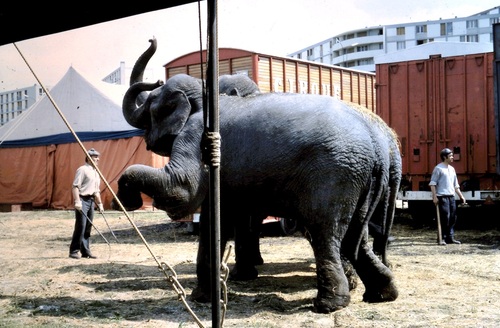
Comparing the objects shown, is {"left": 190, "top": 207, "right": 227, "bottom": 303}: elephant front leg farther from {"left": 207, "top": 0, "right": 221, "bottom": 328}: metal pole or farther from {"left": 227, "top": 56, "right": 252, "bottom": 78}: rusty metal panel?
{"left": 227, "top": 56, "right": 252, "bottom": 78}: rusty metal panel

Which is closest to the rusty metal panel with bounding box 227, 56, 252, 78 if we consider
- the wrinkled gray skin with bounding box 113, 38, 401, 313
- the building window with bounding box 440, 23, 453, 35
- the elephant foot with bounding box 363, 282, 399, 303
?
the wrinkled gray skin with bounding box 113, 38, 401, 313

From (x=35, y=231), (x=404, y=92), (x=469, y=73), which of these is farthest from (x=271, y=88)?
(x=35, y=231)

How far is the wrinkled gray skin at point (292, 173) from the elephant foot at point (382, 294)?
0.4 inches

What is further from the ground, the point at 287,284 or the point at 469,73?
the point at 469,73

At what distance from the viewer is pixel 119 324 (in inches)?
229

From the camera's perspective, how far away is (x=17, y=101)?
24094 mm

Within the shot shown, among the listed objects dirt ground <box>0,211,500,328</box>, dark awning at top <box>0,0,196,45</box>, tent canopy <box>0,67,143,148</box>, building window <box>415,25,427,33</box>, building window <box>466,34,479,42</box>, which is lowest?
dirt ground <box>0,211,500,328</box>

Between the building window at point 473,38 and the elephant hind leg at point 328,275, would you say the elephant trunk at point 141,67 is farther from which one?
the building window at point 473,38

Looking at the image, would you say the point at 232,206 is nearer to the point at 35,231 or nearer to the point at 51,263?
the point at 51,263

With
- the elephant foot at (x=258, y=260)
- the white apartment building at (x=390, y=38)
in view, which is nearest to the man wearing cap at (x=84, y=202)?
the elephant foot at (x=258, y=260)

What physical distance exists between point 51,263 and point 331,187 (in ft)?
19.0

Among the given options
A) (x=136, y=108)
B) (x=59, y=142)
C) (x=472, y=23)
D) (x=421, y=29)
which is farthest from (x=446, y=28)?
(x=136, y=108)

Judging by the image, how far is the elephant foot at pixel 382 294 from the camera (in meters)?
6.54

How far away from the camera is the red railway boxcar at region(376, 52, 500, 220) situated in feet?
44.0
